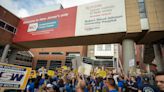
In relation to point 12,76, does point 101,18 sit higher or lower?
higher

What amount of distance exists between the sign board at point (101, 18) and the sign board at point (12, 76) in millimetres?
10889

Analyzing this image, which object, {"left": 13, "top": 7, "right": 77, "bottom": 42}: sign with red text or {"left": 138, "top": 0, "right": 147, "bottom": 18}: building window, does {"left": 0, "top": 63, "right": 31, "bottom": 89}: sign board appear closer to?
{"left": 13, "top": 7, "right": 77, "bottom": 42}: sign with red text

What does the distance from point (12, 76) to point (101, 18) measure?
39.7 feet

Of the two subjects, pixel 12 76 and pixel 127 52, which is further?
pixel 127 52

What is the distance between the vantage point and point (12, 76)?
Result: 434 cm

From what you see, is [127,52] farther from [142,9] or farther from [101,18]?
[142,9]

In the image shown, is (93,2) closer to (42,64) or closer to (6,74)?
(6,74)

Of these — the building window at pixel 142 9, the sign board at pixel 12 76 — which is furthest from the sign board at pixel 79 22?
the sign board at pixel 12 76

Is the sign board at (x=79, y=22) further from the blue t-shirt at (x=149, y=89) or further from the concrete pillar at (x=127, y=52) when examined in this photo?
the blue t-shirt at (x=149, y=89)

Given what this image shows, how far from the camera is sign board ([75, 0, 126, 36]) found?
14.3 meters

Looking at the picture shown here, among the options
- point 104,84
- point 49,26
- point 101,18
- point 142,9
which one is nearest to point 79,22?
point 101,18

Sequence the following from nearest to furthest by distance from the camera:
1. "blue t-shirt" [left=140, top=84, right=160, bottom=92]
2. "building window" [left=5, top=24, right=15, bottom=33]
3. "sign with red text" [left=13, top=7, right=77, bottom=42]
→ "blue t-shirt" [left=140, top=84, right=160, bottom=92], "sign with red text" [left=13, top=7, right=77, bottom=42], "building window" [left=5, top=24, right=15, bottom=33]

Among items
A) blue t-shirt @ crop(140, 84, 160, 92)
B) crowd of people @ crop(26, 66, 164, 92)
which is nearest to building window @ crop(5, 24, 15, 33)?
crowd of people @ crop(26, 66, 164, 92)

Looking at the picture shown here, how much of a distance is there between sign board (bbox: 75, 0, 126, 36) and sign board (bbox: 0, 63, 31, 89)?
10889 millimetres
